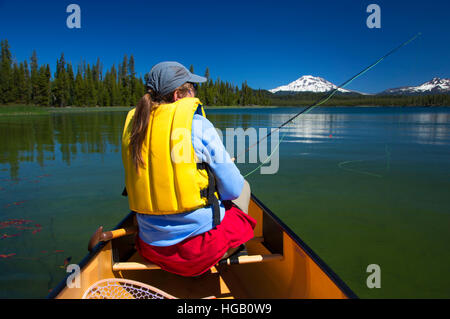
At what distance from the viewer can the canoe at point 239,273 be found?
2035mm

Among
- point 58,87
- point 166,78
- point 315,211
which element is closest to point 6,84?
point 58,87

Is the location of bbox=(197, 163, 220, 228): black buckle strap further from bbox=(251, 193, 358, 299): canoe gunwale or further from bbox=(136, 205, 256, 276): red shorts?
bbox=(251, 193, 358, 299): canoe gunwale

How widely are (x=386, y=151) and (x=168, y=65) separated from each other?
39.6 feet

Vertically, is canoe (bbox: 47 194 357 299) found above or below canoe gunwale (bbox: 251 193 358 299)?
below

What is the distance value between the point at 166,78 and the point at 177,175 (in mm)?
669

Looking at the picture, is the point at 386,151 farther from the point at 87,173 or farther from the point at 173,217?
the point at 173,217

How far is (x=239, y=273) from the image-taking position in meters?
2.98

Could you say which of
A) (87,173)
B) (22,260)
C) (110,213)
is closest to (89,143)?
(87,173)

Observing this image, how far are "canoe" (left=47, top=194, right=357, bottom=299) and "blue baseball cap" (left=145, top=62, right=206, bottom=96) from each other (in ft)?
3.81

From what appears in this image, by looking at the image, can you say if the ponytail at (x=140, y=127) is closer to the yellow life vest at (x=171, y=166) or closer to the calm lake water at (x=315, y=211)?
the yellow life vest at (x=171, y=166)

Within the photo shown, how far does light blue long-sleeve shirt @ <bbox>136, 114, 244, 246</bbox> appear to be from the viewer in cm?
193

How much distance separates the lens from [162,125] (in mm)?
1909

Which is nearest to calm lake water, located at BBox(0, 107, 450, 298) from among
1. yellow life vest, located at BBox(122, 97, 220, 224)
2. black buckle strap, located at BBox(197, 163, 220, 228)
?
yellow life vest, located at BBox(122, 97, 220, 224)

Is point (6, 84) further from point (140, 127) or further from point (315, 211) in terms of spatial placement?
point (140, 127)
